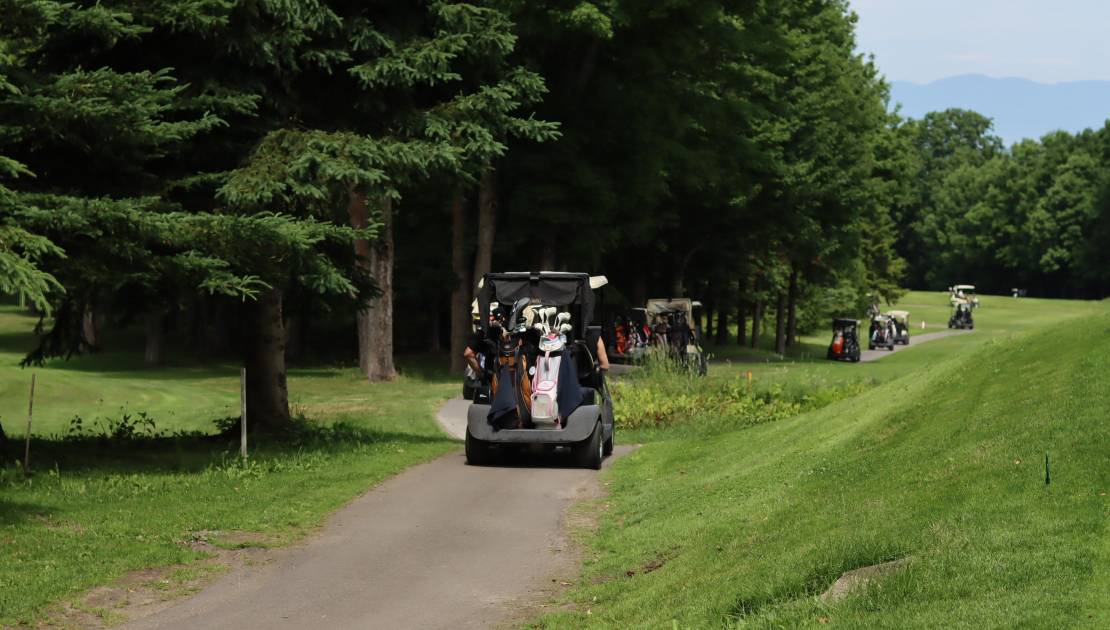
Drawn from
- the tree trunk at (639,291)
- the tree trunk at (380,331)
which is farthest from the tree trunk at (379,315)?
the tree trunk at (639,291)

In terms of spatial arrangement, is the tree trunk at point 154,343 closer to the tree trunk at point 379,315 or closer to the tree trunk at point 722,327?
the tree trunk at point 379,315

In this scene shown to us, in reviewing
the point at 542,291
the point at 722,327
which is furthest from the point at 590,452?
the point at 722,327

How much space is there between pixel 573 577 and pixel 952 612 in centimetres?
426

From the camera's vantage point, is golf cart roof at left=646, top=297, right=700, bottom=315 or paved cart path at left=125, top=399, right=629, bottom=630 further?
golf cart roof at left=646, top=297, right=700, bottom=315

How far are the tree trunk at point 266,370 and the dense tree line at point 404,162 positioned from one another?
38 mm

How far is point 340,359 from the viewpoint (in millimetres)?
49312

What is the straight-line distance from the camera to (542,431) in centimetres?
Result: 1681

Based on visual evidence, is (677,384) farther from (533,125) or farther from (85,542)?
(85,542)

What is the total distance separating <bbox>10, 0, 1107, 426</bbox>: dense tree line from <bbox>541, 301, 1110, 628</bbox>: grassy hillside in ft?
17.4

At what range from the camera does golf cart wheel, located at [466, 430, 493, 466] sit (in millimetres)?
17281

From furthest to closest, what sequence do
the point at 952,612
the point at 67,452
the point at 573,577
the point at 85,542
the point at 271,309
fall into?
the point at 271,309 < the point at 67,452 < the point at 85,542 < the point at 573,577 < the point at 952,612

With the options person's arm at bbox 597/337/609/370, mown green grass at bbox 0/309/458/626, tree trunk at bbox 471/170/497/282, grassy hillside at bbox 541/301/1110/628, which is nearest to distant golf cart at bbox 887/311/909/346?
tree trunk at bbox 471/170/497/282

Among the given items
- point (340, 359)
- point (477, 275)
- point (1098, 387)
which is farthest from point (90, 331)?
point (1098, 387)

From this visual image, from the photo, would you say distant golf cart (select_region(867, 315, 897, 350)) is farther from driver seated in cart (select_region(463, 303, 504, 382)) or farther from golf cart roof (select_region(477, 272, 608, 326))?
driver seated in cart (select_region(463, 303, 504, 382))
